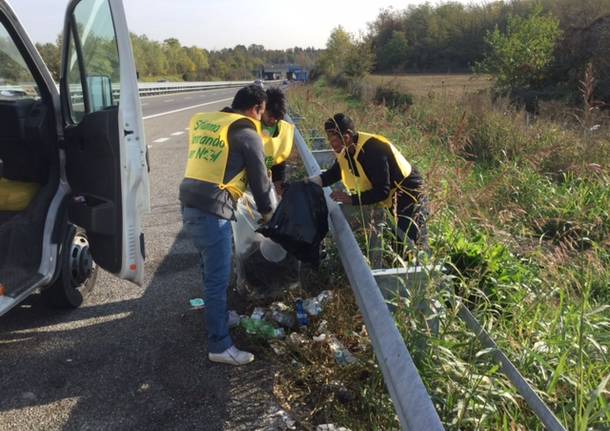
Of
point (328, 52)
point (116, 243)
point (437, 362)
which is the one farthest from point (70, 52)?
Result: point (328, 52)

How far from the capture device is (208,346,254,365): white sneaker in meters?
3.19

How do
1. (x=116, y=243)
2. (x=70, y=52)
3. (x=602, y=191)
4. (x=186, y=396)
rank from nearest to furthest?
(x=186, y=396) → (x=116, y=243) → (x=70, y=52) → (x=602, y=191)

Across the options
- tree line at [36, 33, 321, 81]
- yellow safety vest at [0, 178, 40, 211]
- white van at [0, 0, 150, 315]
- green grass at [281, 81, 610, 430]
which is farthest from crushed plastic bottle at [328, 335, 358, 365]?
tree line at [36, 33, 321, 81]

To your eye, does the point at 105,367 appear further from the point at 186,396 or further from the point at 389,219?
the point at 389,219

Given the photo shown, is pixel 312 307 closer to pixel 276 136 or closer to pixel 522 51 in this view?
pixel 276 136

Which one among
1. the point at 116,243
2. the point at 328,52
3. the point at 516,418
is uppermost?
the point at 328,52

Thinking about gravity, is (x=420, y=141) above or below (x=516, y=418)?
above

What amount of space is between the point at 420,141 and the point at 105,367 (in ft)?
16.1

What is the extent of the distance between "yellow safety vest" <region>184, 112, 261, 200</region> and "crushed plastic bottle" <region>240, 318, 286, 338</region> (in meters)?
0.88

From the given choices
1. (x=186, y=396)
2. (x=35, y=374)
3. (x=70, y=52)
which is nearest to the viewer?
(x=186, y=396)

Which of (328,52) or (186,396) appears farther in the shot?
(328,52)

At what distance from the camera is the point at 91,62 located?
157 inches

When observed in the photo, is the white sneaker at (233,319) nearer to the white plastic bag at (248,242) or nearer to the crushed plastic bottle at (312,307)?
the white plastic bag at (248,242)

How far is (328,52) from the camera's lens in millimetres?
36219
